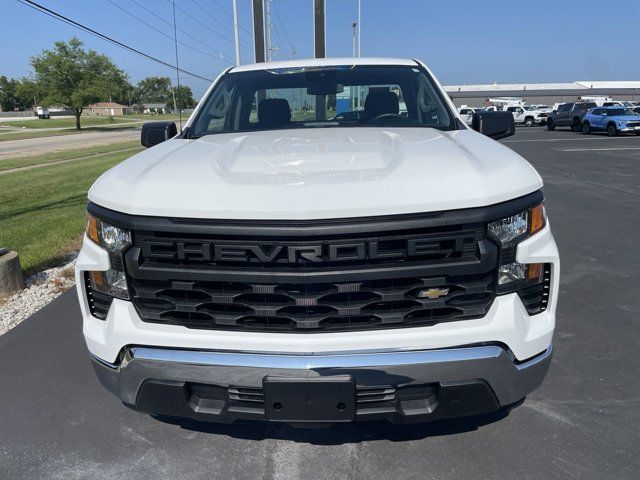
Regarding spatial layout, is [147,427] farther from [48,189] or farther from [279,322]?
[48,189]

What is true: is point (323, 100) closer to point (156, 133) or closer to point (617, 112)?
point (156, 133)

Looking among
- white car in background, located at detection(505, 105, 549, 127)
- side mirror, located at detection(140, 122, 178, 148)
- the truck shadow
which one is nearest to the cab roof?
side mirror, located at detection(140, 122, 178, 148)

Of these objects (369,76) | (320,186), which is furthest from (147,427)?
(369,76)

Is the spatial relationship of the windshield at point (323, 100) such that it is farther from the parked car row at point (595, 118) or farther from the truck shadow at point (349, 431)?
the parked car row at point (595, 118)

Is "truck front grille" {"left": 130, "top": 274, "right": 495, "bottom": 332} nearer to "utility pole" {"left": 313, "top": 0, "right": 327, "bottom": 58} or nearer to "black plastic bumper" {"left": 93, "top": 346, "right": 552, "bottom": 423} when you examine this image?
"black plastic bumper" {"left": 93, "top": 346, "right": 552, "bottom": 423}

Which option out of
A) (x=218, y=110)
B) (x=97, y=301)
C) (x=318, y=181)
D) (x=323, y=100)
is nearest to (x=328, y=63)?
(x=323, y=100)

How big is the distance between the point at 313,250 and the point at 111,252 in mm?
877

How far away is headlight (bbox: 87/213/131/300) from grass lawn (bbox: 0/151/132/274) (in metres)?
4.10

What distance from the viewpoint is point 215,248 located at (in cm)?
206

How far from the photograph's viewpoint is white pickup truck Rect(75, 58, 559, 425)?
2023 mm

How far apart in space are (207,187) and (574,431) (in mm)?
Answer: 2237

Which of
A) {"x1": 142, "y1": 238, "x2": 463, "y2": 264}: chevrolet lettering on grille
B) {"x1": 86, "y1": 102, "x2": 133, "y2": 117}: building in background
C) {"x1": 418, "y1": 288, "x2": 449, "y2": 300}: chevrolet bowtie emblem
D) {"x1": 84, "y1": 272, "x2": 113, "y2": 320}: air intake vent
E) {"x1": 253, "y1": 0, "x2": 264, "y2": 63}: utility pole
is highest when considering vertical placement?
{"x1": 253, "y1": 0, "x2": 264, "y2": 63}: utility pole

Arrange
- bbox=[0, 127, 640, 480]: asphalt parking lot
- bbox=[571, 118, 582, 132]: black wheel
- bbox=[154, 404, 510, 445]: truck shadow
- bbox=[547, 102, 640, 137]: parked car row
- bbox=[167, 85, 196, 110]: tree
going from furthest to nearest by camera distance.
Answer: bbox=[571, 118, 582, 132]: black wheel < bbox=[547, 102, 640, 137]: parked car row < bbox=[167, 85, 196, 110]: tree < bbox=[154, 404, 510, 445]: truck shadow < bbox=[0, 127, 640, 480]: asphalt parking lot

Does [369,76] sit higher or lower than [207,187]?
higher
